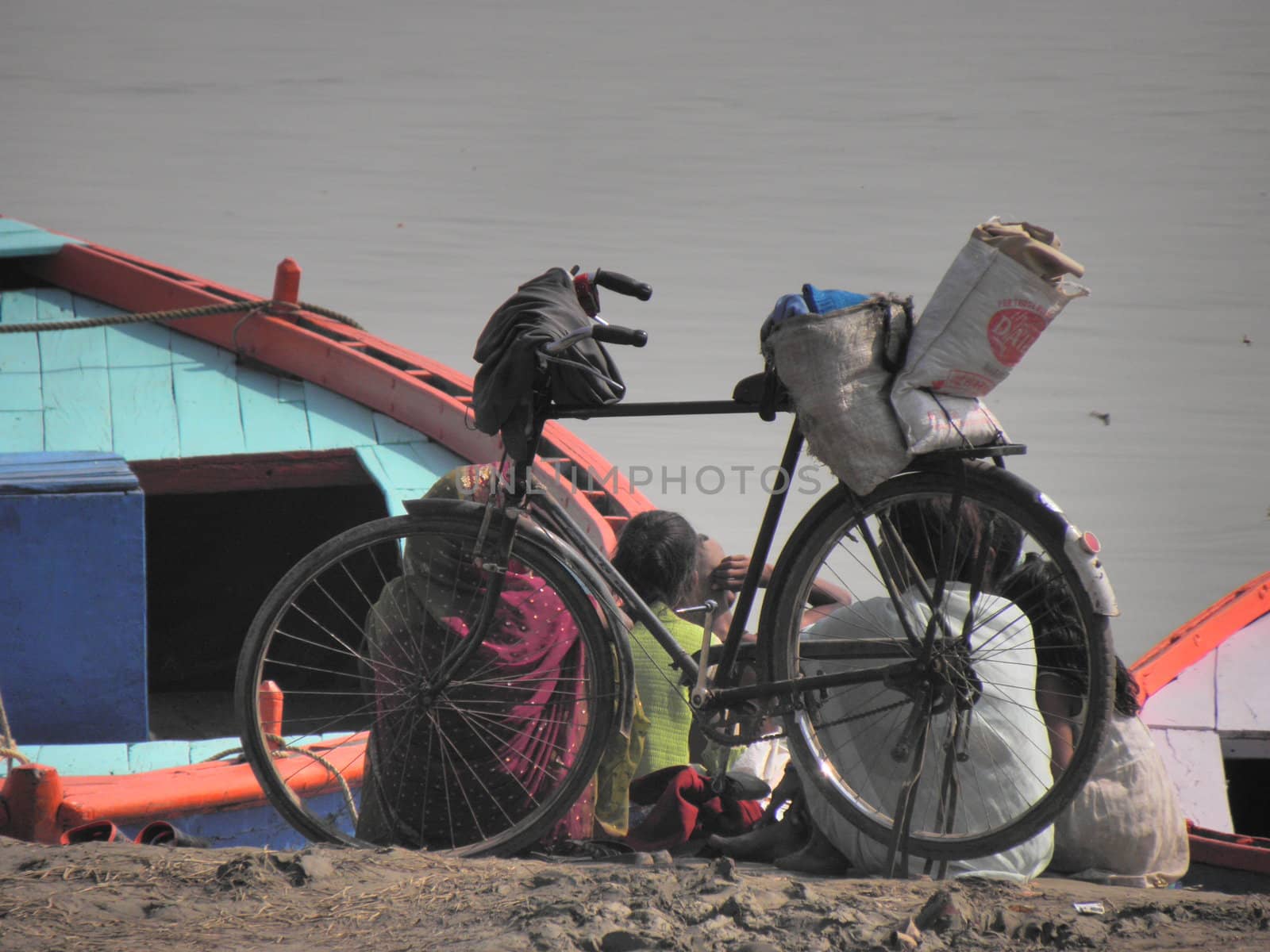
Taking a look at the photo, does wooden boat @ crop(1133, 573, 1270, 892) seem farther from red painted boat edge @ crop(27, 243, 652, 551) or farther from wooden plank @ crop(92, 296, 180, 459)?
wooden plank @ crop(92, 296, 180, 459)

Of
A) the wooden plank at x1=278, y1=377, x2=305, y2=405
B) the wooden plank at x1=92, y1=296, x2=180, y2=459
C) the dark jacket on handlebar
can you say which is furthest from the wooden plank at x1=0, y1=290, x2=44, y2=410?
the dark jacket on handlebar

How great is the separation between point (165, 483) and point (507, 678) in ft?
8.20

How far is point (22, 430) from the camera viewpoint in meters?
5.06

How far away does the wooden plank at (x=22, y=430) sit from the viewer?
16.3 ft

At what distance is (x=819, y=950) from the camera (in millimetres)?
2289

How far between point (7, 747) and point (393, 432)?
84.9 inches

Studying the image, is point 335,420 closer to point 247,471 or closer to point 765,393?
point 247,471

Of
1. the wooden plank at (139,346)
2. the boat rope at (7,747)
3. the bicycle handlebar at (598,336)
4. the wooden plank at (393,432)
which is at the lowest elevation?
the boat rope at (7,747)

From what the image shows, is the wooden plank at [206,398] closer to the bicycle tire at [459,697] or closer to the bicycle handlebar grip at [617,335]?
the bicycle tire at [459,697]

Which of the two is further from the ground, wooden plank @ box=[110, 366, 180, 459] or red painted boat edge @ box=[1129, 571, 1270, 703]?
wooden plank @ box=[110, 366, 180, 459]

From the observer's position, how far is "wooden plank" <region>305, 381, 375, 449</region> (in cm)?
516

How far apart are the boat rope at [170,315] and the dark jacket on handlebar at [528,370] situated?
3073 millimetres

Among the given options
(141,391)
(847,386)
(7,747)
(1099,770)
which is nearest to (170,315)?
(141,391)

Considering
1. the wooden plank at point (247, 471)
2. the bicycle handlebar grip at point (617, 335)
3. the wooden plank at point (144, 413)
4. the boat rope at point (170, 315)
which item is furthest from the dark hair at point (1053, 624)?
the boat rope at point (170, 315)
